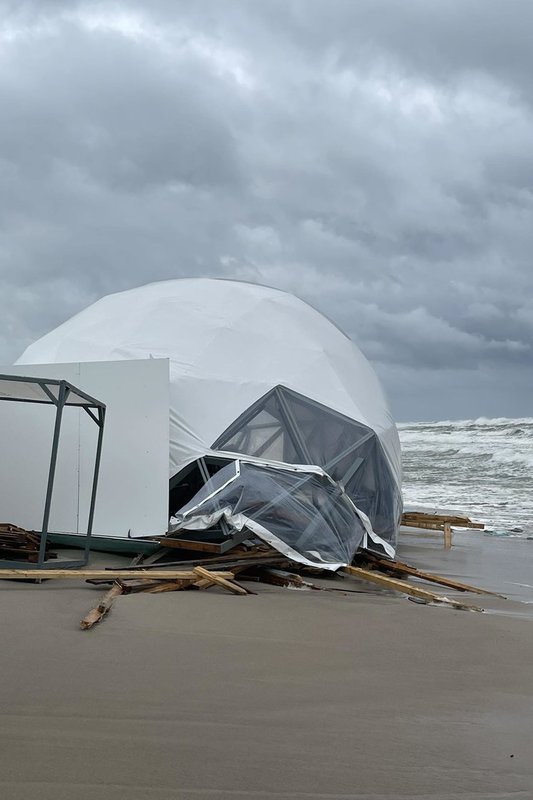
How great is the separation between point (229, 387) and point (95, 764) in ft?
25.4

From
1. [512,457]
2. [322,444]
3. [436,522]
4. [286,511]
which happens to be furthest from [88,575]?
[512,457]

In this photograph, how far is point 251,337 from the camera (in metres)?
11.2

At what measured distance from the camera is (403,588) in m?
6.64

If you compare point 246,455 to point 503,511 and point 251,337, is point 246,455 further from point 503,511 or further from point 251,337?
point 503,511

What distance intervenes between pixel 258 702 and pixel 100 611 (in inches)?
72.0

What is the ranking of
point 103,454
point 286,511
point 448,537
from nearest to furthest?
1. point 286,511
2. point 103,454
3. point 448,537

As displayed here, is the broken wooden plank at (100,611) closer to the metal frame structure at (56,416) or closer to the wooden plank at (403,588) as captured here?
the metal frame structure at (56,416)

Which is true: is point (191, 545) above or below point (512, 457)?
below

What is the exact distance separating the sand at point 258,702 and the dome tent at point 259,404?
2.67 m

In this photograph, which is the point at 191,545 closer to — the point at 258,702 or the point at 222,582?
the point at 222,582

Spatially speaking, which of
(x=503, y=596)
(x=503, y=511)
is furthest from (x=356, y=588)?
(x=503, y=511)

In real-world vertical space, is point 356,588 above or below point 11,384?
below

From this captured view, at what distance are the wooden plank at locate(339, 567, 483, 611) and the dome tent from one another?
1.20 ft

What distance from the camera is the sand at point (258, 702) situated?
2604mm
